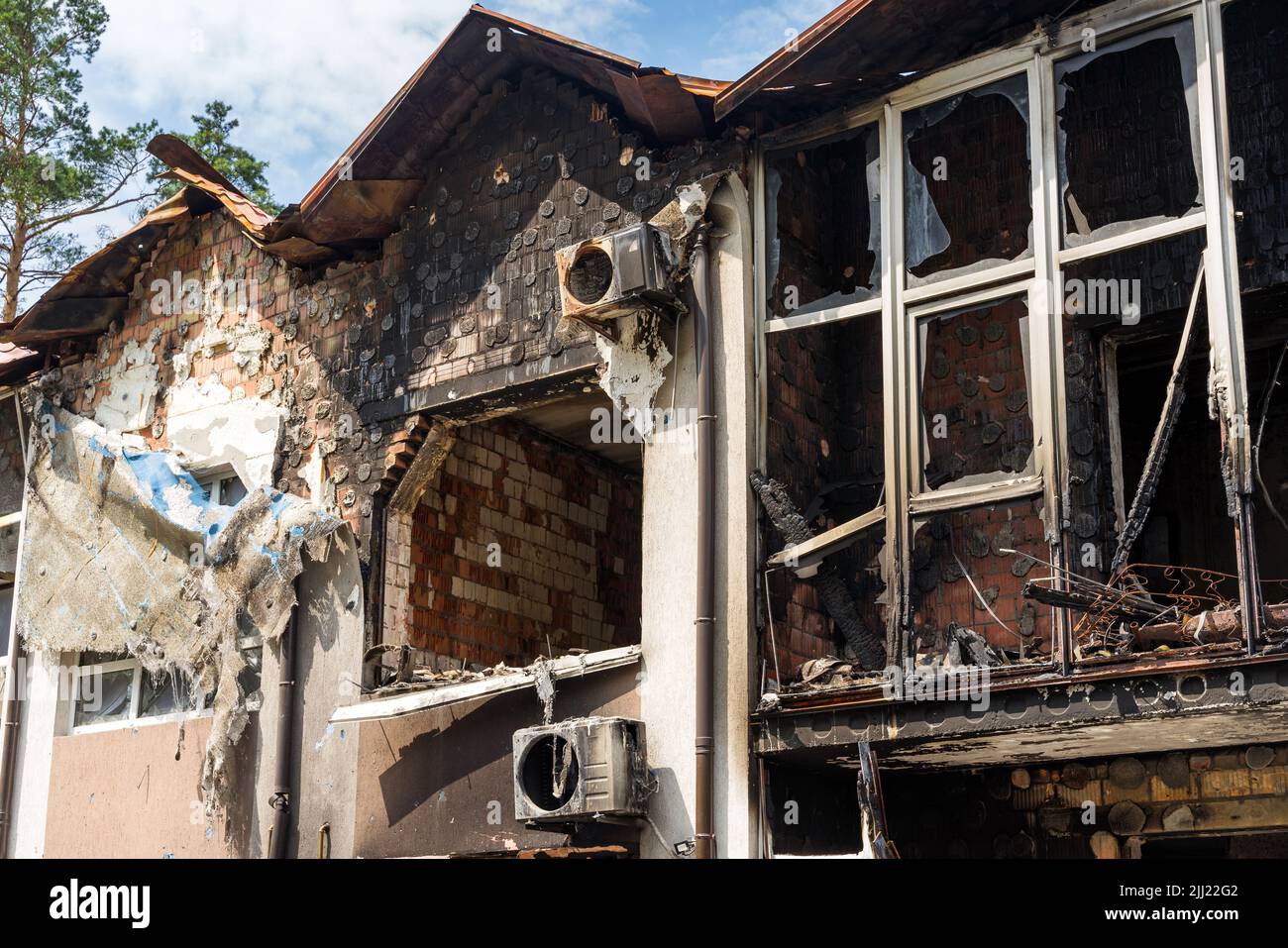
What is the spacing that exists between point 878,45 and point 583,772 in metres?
5.12

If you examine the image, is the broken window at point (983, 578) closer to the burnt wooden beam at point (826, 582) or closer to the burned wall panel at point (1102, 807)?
the burnt wooden beam at point (826, 582)

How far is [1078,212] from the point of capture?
10.0m

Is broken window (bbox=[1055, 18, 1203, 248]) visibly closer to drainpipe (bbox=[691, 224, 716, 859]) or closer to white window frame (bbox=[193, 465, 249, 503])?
drainpipe (bbox=[691, 224, 716, 859])

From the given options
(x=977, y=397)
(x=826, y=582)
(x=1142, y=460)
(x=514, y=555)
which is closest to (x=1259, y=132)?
(x=977, y=397)

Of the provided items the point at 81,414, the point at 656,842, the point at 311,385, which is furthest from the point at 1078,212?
the point at 81,414

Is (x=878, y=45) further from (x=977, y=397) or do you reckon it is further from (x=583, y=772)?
(x=583, y=772)

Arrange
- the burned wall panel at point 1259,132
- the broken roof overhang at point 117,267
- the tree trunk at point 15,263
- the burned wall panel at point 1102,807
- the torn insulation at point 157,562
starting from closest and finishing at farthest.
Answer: the burned wall panel at point 1102,807
the burned wall panel at point 1259,132
the torn insulation at point 157,562
the broken roof overhang at point 117,267
the tree trunk at point 15,263

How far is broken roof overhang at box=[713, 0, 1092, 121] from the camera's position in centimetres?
999

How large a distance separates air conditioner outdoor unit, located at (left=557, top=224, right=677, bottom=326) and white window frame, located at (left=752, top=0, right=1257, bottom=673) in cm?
80

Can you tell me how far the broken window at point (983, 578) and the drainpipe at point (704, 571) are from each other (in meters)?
1.46

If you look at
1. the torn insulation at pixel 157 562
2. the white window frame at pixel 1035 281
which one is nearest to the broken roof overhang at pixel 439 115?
the white window frame at pixel 1035 281

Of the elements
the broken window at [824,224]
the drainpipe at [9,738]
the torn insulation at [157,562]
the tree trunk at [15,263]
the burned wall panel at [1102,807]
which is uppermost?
the tree trunk at [15,263]

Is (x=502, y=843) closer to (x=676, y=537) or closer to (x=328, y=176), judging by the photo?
(x=676, y=537)

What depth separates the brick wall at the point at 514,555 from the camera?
1290 cm
